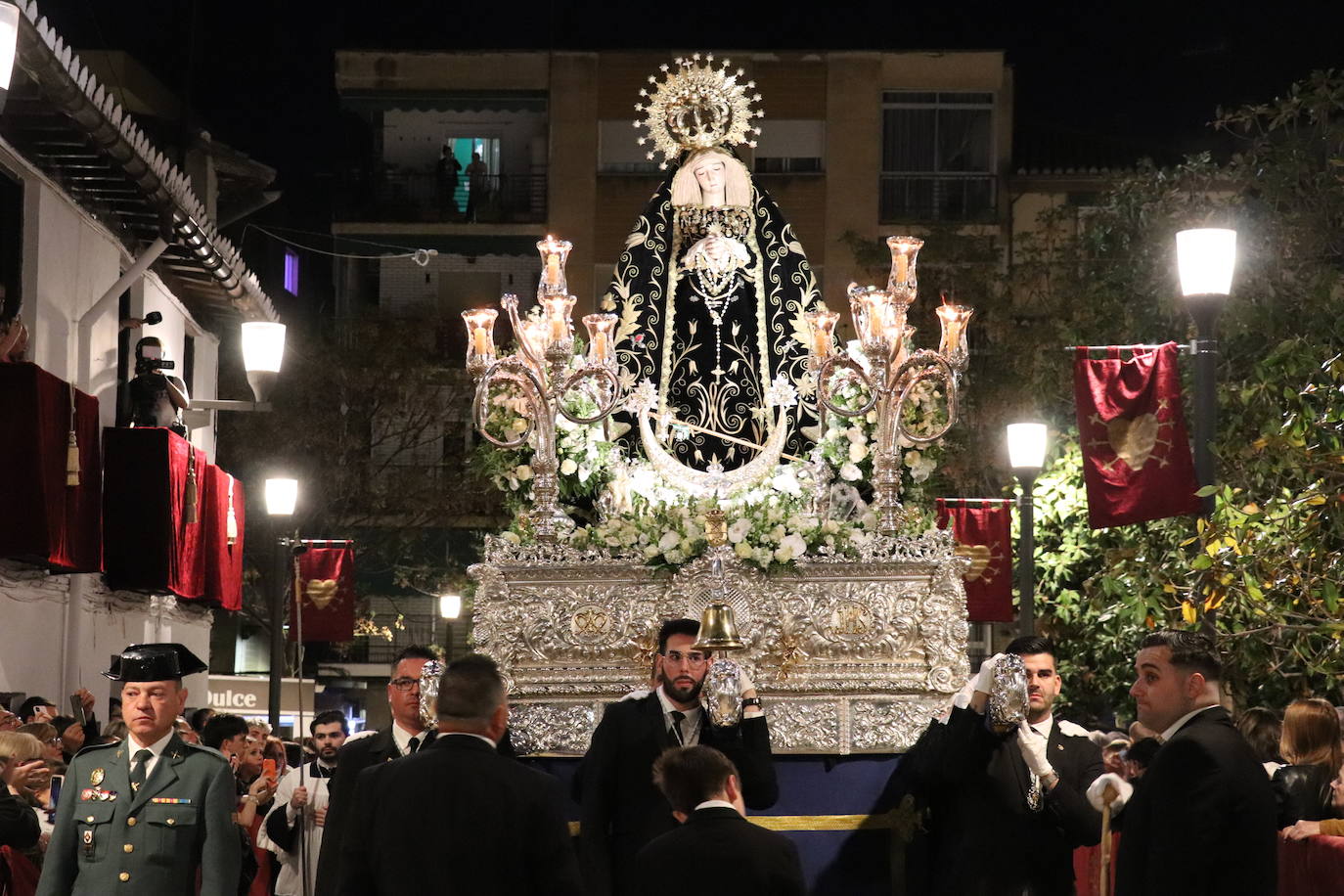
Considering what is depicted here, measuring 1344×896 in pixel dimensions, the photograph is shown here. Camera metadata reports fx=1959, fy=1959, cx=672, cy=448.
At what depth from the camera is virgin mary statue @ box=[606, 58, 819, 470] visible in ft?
A: 38.1

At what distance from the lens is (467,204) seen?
34938 millimetres

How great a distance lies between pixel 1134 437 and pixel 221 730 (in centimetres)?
559

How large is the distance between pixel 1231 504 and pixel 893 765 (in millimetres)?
2779

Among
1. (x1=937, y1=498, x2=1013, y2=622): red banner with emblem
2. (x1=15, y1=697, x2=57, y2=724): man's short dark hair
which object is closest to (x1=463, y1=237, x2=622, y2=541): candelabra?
(x1=15, y1=697, x2=57, y2=724): man's short dark hair

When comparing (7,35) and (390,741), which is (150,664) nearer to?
(390,741)

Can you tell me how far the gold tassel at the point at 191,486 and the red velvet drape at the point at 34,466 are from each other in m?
2.08

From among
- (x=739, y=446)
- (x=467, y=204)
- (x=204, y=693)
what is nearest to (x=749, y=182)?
(x=739, y=446)

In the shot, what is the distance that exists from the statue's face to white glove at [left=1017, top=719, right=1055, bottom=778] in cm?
491

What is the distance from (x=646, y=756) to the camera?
813cm

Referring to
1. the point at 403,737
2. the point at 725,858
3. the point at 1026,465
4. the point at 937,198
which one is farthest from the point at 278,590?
the point at 937,198

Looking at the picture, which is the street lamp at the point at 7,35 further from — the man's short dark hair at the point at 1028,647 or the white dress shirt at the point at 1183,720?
the white dress shirt at the point at 1183,720

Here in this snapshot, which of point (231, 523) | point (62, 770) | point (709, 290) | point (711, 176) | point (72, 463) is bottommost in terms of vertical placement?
point (62, 770)

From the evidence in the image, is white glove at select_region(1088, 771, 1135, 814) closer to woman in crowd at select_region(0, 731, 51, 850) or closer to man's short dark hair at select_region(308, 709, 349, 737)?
woman in crowd at select_region(0, 731, 51, 850)

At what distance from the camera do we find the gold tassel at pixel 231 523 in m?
19.8
